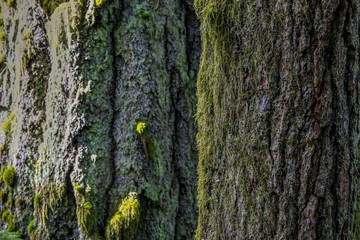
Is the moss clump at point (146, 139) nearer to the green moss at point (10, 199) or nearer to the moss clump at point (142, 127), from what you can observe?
the moss clump at point (142, 127)

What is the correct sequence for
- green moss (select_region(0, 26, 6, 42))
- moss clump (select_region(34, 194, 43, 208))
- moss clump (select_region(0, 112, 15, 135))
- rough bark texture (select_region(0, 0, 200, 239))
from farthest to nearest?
green moss (select_region(0, 26, 6, 42)) → moss clump (select_region(0, 112, 15, 135)) → moss clump (select_region(34, 194, 43, 208)) → rough bark texture (select_region(0, 0, 200, 239))

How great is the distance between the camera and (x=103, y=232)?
2719mm

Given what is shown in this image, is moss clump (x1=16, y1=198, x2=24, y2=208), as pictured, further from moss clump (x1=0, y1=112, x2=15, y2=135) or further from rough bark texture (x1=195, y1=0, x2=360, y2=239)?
rough bark texture (x1=195, y1=0, x2=360, y2=239)

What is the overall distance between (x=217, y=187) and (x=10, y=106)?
2.77 m

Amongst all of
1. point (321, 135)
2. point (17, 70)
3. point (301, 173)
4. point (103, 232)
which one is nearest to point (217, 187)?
point (301, 173)

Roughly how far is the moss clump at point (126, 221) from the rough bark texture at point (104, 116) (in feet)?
0.20

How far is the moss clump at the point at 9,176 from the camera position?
3.19m

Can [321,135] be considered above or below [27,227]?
above

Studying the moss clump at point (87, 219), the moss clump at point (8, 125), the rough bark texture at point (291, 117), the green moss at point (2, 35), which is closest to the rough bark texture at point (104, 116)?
the moss clump at point (87, 219)

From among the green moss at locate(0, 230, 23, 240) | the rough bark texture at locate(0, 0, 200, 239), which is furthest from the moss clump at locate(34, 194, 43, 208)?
the green moss at locate(0, 230, 23, 240)

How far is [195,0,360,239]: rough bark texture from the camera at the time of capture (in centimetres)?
132

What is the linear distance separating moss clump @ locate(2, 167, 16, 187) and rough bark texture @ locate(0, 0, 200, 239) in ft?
0.24

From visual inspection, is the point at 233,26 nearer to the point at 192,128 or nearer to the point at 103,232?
the point at 192,128

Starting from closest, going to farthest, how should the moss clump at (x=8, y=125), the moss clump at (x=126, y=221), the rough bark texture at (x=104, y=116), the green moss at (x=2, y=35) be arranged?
the moss clump at (x=126, y=221) < the rough bark texture at (x=104, y=116) < the moss clump at (x=8, y=125) < the green moss at (x=2, y=35)
